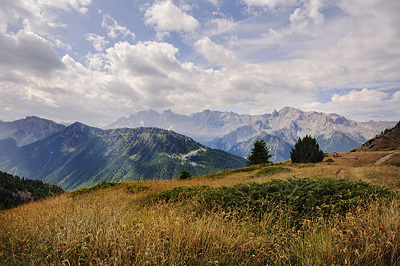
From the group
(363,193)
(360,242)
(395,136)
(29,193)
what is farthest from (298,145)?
(29,193)

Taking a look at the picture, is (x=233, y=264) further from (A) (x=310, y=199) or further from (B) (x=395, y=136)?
(B) (x=395, y=136)

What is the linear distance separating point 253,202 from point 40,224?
24.6 feet

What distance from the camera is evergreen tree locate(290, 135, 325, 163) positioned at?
48.1 m

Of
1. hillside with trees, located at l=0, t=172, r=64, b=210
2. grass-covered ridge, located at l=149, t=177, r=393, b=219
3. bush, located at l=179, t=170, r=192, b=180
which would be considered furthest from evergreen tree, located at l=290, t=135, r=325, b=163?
hillside with trees, located at l=0, t=172, r=64, b=210

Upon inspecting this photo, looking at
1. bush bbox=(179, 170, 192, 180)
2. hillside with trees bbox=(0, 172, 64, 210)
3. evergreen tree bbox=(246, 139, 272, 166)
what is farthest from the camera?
hillside with trees bbox=(0, 172, 64, 210)

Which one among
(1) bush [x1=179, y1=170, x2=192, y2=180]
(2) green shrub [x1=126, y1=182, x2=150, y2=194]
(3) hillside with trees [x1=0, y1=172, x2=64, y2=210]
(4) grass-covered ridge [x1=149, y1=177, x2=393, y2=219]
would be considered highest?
(4) grass-covered ridge [x1=149, y1=177, x2=393, y2=219]

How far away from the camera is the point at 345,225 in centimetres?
496

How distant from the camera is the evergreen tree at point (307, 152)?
1895 inches

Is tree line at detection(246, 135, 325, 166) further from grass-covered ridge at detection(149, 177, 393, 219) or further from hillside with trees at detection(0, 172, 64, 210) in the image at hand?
hillside with trees at detection(0, 172, 64, 210)

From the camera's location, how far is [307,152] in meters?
50.2

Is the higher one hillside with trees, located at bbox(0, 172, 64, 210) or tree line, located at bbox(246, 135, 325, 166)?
tree line, located at bbox(246, 135, 325, 166)

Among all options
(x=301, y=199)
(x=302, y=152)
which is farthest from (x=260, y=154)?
(x=301, y=199)

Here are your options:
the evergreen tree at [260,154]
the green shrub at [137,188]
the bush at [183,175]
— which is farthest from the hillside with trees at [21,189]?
the green shrub at [137,188]

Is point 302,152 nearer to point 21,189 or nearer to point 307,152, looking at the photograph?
point 307,152
